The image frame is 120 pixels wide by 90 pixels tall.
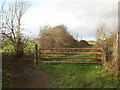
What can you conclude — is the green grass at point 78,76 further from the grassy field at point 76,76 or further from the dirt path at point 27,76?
the dirt path at point 27,76

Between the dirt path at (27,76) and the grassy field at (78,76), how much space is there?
437 millimetres

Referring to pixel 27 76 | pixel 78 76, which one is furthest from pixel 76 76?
pixel 27 76

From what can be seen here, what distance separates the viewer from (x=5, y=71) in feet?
33.6

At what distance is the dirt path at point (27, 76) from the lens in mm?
9219

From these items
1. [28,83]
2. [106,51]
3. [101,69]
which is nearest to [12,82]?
[28,83]

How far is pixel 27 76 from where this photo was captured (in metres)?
9.99

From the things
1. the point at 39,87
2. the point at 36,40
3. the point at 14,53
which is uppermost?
the point at 36,40

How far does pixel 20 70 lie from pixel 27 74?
850 mm

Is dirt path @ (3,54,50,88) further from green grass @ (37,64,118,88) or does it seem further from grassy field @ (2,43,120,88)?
green grass @ (37,64,118,88)

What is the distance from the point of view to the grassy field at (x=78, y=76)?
28.2 feet

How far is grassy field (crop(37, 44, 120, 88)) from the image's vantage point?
8.59 meters

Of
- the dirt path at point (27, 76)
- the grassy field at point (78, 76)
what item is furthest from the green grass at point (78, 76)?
the dirt path at point (27, 76)

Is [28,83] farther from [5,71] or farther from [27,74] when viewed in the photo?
[5,71]

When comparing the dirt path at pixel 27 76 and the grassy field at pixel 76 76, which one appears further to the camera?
the dirt path at pixel 27 76
